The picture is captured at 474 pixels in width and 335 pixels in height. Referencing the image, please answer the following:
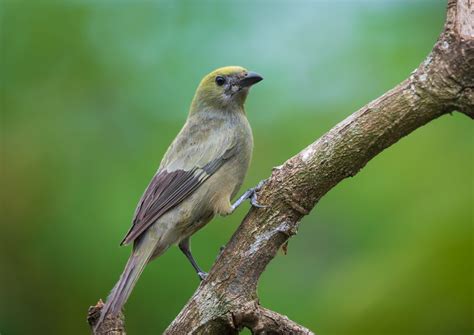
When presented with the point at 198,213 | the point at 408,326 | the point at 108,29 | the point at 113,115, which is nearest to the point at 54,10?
the point at 108,29

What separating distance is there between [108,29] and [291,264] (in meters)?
2.60

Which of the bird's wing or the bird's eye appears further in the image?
the bird's eye

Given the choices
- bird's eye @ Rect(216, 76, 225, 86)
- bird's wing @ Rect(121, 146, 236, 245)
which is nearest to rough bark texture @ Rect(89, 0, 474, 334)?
bird's wing @ Rect(121, 146, 236, 245)

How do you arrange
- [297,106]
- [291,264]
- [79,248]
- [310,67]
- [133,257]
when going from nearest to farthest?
[133,257] → [79,248] → [291,264] → [297,106] → [310,67]

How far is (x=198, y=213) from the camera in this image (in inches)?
183

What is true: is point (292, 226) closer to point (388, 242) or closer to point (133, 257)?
point (133, 257)

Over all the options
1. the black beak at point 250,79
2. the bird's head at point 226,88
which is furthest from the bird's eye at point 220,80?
the black beak at point 250,79

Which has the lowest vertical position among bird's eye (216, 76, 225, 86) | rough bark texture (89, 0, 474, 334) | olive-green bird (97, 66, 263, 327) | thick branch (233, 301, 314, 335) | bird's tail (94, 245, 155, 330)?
thick branch (233, 301, 314, 335)

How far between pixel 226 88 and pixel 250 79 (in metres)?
0.20

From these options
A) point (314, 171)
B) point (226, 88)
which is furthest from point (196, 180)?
point (314, 171)

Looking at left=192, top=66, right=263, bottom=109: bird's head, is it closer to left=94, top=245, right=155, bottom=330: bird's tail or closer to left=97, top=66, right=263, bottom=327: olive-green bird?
left=97, top=66, right=263, bottom=327: olive-green bird

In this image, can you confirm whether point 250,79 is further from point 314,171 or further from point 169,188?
point 314,171

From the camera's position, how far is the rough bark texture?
3.50 m

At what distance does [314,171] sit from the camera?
3680 mm
